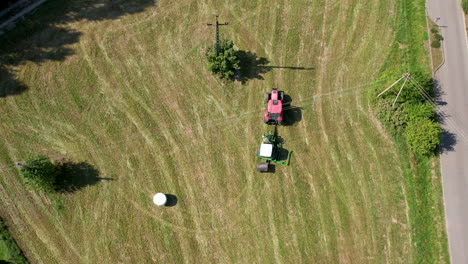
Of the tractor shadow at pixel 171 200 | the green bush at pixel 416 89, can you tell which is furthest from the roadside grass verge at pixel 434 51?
the tractor shadow at pixel 171 200

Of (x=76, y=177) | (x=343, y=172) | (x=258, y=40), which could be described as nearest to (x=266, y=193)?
(x=343, y=172)

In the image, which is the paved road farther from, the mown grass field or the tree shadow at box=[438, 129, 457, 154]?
the mown grass field

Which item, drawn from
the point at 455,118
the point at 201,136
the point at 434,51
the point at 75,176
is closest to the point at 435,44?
the point at 434,51

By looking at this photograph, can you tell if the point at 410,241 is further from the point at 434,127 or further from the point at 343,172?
the point at 434,127

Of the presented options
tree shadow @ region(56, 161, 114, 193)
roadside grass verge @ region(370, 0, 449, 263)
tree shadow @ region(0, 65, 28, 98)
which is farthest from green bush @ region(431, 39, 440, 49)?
tree shadow @ region(0, 65, 28, 98)

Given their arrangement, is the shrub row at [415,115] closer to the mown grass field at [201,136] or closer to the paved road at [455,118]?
the mown grass field at [201,136]

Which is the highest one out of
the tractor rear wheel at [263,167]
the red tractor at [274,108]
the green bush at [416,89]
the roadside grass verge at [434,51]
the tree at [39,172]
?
the roadside grass verge at [434,51]
